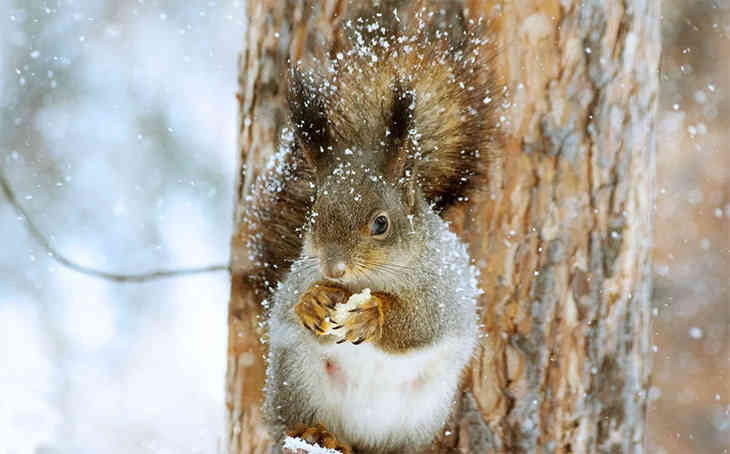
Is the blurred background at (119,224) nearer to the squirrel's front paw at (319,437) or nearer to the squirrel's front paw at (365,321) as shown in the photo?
the squirrel's front paw at (319,437)

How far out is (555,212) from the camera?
3.25 ft

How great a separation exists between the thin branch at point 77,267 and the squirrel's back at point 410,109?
1.00 m

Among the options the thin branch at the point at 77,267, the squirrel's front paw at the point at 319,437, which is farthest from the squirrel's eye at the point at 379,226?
the thin branch at the point at 77,267

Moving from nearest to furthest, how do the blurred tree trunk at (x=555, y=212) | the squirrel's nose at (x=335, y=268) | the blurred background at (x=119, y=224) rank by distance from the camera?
1. the squirrel's nose at (x=335, y=268)
2. the blurred tree trunk at (x=555, y=212)
3. the blurred background at (x=119, y=224)

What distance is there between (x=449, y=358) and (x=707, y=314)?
2.77 feet

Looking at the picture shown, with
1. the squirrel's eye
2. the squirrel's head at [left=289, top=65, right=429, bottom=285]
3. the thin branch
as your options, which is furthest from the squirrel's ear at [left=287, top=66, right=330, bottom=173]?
the thin branch

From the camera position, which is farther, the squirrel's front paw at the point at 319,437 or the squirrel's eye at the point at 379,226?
the squirrel's front paw at the point at 319,437

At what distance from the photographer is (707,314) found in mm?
1563

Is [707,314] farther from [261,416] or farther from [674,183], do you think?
[261,416]

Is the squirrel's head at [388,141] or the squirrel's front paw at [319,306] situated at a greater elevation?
the squirrel's head at [388,141]

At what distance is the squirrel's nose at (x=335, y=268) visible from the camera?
823 millimetres

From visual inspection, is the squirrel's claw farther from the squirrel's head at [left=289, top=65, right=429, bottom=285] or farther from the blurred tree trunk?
the blurred tree trunk

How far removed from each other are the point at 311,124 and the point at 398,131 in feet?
0.41

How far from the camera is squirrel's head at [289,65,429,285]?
0.84m
